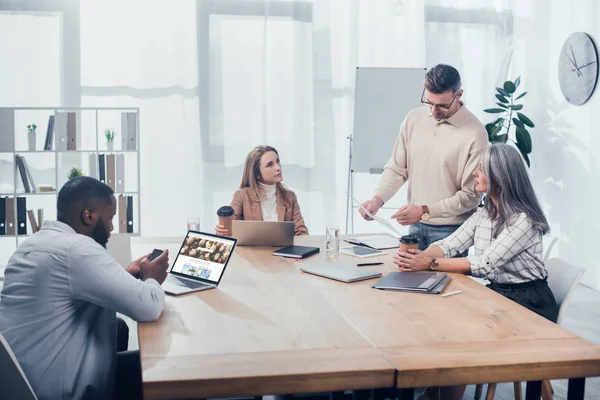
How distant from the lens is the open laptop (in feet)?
7.80

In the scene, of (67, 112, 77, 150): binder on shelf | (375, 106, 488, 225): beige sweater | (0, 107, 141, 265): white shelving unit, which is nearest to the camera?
(375, 106, 488, 225): beige sweater

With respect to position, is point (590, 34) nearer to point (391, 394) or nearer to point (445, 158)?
point (445, 158)

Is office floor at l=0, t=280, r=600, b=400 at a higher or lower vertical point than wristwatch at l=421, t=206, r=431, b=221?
lower

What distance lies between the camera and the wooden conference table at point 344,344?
153cm

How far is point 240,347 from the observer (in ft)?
5.60

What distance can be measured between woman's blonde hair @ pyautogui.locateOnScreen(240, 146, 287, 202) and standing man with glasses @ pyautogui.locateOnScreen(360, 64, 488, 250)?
674 mm

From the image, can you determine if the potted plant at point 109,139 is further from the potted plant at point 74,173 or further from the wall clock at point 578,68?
the wall clock at point 578,68

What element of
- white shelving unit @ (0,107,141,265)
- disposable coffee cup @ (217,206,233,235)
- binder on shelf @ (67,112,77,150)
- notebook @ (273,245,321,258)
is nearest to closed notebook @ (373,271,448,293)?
notebook @ (273,245,321,258)

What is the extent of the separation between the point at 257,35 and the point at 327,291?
13.0 feet

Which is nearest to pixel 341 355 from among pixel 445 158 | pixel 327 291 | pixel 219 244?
pixel 327 291

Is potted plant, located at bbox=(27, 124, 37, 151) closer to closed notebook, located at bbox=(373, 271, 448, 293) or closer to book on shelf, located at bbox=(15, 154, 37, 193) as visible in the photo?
book on shelf, located at bbox=(15, 154, 37, 193)

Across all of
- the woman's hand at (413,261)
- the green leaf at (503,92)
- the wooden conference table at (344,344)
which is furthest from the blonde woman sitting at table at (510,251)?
the green leaf at (503,92)

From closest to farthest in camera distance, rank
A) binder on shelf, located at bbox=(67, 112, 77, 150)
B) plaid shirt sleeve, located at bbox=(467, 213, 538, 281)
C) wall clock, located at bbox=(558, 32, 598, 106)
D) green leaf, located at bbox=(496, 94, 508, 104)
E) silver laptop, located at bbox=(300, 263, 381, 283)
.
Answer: silver laptop, located at bbox=(300, 263, 381, 283) < plaid shirt sleeve, located at bbox=(467, 213, 538, 281) < wall clock, located at bbox=(558, 32, 598, 106) < binder on shelf, located at bbox=(67, 112, 77, 150) < green leaf, located at bbox=(496, 94, 508, 104)

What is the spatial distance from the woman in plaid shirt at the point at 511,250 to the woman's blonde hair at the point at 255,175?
132 cm
